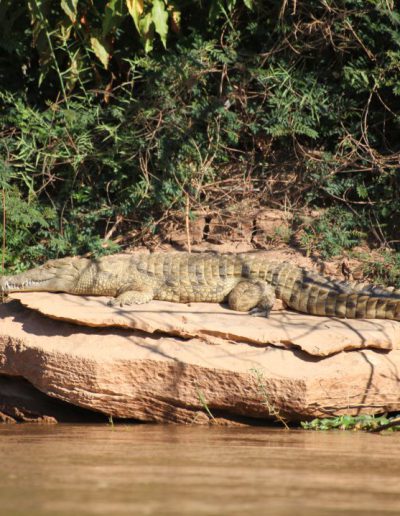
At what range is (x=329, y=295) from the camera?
24.0 feet

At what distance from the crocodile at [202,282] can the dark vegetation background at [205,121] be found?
942mm

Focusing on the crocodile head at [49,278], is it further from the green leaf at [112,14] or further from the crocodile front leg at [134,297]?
the green leaf at [112,14]

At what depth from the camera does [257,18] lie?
912cm

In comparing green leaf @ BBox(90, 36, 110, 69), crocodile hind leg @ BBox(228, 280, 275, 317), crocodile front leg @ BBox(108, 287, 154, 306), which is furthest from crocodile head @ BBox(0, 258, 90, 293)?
green leaf @ BBox(90, 36, 110, 69)

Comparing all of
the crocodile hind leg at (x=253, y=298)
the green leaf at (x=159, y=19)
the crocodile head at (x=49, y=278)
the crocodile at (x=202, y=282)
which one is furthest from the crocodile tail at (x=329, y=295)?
the green leaf at (x=159, y=19)

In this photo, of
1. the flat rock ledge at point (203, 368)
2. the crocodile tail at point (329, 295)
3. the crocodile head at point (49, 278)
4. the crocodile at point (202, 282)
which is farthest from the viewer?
the crocodile head at point (49, 278)

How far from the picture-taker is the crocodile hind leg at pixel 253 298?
24.1 feet

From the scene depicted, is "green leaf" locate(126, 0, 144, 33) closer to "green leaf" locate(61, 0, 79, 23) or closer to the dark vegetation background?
the dark vegetation background

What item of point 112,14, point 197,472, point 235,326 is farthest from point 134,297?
point 197,472

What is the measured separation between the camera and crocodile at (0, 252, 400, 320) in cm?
731

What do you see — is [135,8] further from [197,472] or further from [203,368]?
[197,472]

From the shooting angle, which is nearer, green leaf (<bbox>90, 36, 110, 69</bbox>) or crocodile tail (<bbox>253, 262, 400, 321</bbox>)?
crocodile tail (<bbox>253, 262, 400, 321</bbox>)

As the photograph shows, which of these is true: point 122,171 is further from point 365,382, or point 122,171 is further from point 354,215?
point 365,382

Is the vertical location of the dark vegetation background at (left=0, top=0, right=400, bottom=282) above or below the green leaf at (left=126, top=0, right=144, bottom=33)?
below
